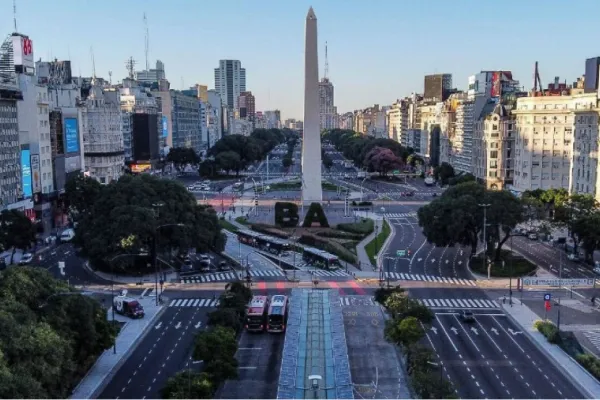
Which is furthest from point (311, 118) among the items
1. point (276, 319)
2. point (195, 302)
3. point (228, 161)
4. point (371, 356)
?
point (228, 161)

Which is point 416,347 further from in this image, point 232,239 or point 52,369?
point 232,239

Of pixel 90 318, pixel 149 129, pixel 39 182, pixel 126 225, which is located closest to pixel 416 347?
pixel 90 318

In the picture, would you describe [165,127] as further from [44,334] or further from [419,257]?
[44,334]

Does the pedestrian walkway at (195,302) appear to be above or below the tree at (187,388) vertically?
below

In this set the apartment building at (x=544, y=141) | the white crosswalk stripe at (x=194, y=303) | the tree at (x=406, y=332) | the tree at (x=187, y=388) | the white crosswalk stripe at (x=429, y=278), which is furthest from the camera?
the apartment building at (x=544, y=141)

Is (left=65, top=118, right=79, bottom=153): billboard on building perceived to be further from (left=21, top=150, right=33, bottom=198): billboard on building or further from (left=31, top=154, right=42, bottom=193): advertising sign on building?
(left=21, top=150, right=33, bottom=198): billboard on building

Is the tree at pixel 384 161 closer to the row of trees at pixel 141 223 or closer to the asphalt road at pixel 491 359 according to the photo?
the row of trees at pixel 141 223

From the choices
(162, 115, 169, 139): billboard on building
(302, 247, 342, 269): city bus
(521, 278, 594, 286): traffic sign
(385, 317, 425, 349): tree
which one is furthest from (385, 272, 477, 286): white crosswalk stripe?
(162, 115, 169, 139): billboard on building

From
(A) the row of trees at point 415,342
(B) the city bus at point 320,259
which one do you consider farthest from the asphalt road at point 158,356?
(B) the city bus at point 320,259
